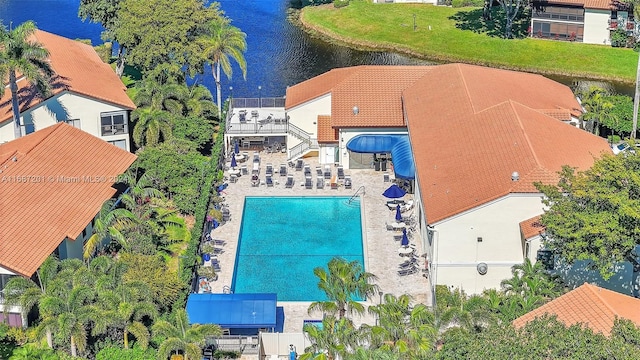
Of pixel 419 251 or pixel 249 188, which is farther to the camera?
pixel 249 188

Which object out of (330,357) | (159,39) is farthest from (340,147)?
(330,357)

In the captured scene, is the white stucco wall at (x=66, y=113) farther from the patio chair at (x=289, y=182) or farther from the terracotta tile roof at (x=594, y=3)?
the terracotta tile roof at (x=594, y=3)

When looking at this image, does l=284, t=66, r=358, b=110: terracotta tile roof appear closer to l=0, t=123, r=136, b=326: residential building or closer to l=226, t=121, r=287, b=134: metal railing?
l=226, t=121, r=287, b=134: metal railing

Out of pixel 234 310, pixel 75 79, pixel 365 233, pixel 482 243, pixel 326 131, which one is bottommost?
pixel 365 233

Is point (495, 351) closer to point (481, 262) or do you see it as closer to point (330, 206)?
point (481, 262)

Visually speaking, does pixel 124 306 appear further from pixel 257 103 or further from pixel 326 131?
→ pixel 257 103

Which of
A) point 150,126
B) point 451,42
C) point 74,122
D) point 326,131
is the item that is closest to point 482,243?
point 326,131

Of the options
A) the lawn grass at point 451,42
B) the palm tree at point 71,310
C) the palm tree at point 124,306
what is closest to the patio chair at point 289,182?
the palm tree at point 124,306
